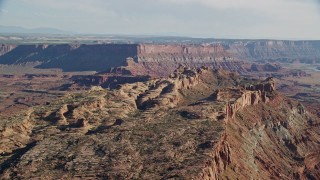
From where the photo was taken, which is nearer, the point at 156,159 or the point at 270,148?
the point at 156,159

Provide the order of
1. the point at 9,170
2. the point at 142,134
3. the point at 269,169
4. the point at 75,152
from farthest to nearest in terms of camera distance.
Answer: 1. the point at 269,169
2. the point at 142,134
3. the point at 75,152
4. the point at 9,170

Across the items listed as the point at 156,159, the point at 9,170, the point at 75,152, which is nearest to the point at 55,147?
the point at 75,152

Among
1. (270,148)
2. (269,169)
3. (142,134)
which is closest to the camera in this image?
(142,134)

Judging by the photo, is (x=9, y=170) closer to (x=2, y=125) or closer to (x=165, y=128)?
(x=2, y=125)

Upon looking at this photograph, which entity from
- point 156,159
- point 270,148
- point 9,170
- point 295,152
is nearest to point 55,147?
point 9,170

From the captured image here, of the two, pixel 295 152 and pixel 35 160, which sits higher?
pixel 35 160

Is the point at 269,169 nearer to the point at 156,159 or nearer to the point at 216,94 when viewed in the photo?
the point at 216,94
